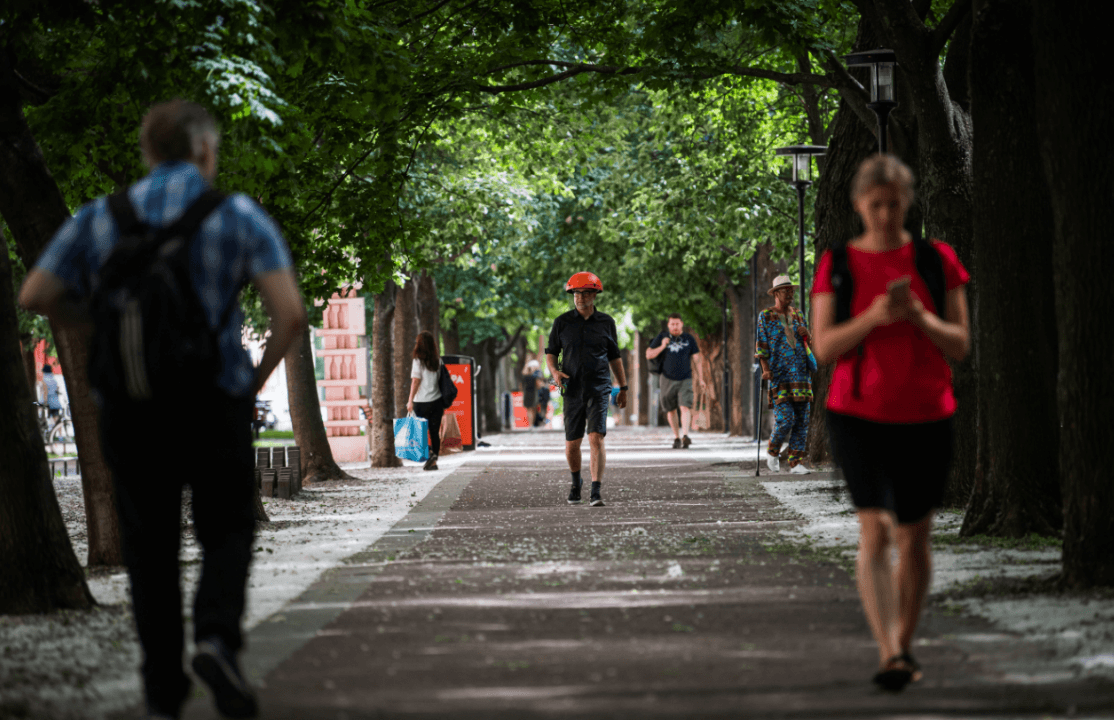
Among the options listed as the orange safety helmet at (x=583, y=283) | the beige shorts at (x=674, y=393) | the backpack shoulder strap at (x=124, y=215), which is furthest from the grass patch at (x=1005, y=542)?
the beige shorts at (x=674, y=393)

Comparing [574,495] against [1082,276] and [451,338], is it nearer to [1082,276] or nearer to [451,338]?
[1082,276]

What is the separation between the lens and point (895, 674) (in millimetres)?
5035

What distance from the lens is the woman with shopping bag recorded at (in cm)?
2114

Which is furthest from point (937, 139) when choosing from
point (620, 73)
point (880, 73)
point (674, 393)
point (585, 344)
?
point (674, 393)

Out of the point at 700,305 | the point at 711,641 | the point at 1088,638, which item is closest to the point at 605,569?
the point at 711,641

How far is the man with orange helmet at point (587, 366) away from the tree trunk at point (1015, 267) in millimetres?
4711

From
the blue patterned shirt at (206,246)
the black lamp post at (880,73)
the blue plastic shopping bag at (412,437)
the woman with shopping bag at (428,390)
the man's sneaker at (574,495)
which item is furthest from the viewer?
the blue plastic shopping bag at (412,437)

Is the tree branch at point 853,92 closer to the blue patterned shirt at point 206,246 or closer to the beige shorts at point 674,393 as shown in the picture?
the blue patterned shirt at point 206,246

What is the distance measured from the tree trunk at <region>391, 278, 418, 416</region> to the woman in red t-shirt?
2185cm

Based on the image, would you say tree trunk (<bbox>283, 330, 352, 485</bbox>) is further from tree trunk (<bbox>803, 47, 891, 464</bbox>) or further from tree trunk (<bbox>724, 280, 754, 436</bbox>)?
tree trunk (<bbox>724, 280, 754, 436</bbox>)

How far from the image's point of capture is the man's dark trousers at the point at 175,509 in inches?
185

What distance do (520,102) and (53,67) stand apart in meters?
6.43

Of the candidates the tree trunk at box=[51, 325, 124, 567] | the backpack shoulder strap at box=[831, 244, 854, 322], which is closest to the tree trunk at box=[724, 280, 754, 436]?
the tree trunk at box=[51, 325, 124, 567]

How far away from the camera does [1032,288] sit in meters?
9.12
